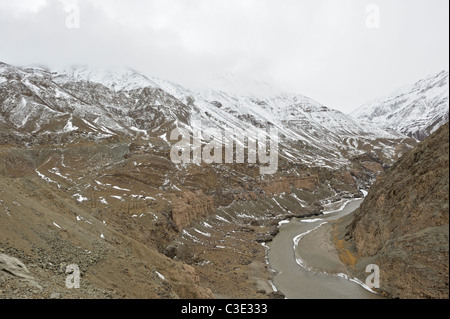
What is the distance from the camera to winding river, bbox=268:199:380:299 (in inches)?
1422

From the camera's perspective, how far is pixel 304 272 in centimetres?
4438

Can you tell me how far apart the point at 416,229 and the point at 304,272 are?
17879 millimetres

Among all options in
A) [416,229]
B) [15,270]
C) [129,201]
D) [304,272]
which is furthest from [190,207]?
[15,270]

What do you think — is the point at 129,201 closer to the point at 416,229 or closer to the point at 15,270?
the point at 15,270

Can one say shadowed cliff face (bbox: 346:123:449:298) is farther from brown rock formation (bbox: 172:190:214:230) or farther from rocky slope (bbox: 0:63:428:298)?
brown rock formation (bbox: 172:190:214:230)

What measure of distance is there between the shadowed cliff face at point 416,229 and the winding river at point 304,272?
4496 mm

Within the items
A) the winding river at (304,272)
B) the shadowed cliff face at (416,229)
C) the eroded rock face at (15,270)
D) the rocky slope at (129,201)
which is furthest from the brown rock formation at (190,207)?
the eroded rock face at (15,270)

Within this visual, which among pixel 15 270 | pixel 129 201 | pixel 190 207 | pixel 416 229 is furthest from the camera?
pixel 190 207

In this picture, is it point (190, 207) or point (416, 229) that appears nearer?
point (416, 229)

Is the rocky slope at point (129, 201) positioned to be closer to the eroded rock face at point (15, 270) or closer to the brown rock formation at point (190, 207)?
the brown rock formation at point (190, 207)

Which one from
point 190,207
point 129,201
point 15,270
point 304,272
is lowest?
point 304,272

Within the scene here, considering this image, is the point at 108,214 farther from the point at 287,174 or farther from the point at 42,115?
the point at 42,115

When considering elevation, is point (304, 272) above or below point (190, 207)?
below
